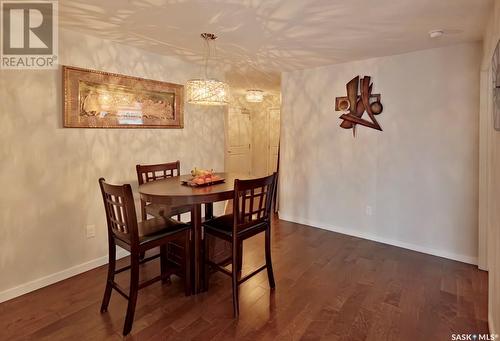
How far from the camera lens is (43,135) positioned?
8.09 feet

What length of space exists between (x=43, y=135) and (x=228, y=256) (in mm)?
1921

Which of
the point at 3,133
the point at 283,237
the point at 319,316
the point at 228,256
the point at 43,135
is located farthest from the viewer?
the point at 283,237

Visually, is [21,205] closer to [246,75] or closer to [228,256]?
[228,256]

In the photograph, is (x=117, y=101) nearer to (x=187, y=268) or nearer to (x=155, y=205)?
(x=155, y=205)

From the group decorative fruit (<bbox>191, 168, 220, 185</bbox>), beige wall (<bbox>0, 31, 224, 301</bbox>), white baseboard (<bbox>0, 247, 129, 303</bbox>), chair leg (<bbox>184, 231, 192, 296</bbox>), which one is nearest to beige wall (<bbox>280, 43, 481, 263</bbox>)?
decorative fruit (<bbox>191, 168, 220, 185</bbox>)

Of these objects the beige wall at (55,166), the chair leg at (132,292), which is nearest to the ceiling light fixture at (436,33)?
the beige wall at (55,166)

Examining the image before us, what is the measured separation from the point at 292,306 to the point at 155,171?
188cm

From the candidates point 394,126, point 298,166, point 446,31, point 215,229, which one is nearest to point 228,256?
point 215,229

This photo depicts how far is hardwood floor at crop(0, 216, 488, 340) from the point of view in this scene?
192 centimetres

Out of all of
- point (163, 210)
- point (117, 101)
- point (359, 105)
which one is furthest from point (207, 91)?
point (359, 105)

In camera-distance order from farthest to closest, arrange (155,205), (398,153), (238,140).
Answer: (238,140)
(398,153)
(155,205)

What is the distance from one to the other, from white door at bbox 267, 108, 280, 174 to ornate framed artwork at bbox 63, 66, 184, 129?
11.7ft

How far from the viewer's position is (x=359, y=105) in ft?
11.8

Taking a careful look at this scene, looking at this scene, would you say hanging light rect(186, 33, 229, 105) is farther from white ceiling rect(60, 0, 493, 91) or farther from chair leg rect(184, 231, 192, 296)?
chair leg rect(184, 231, 192, 296)
